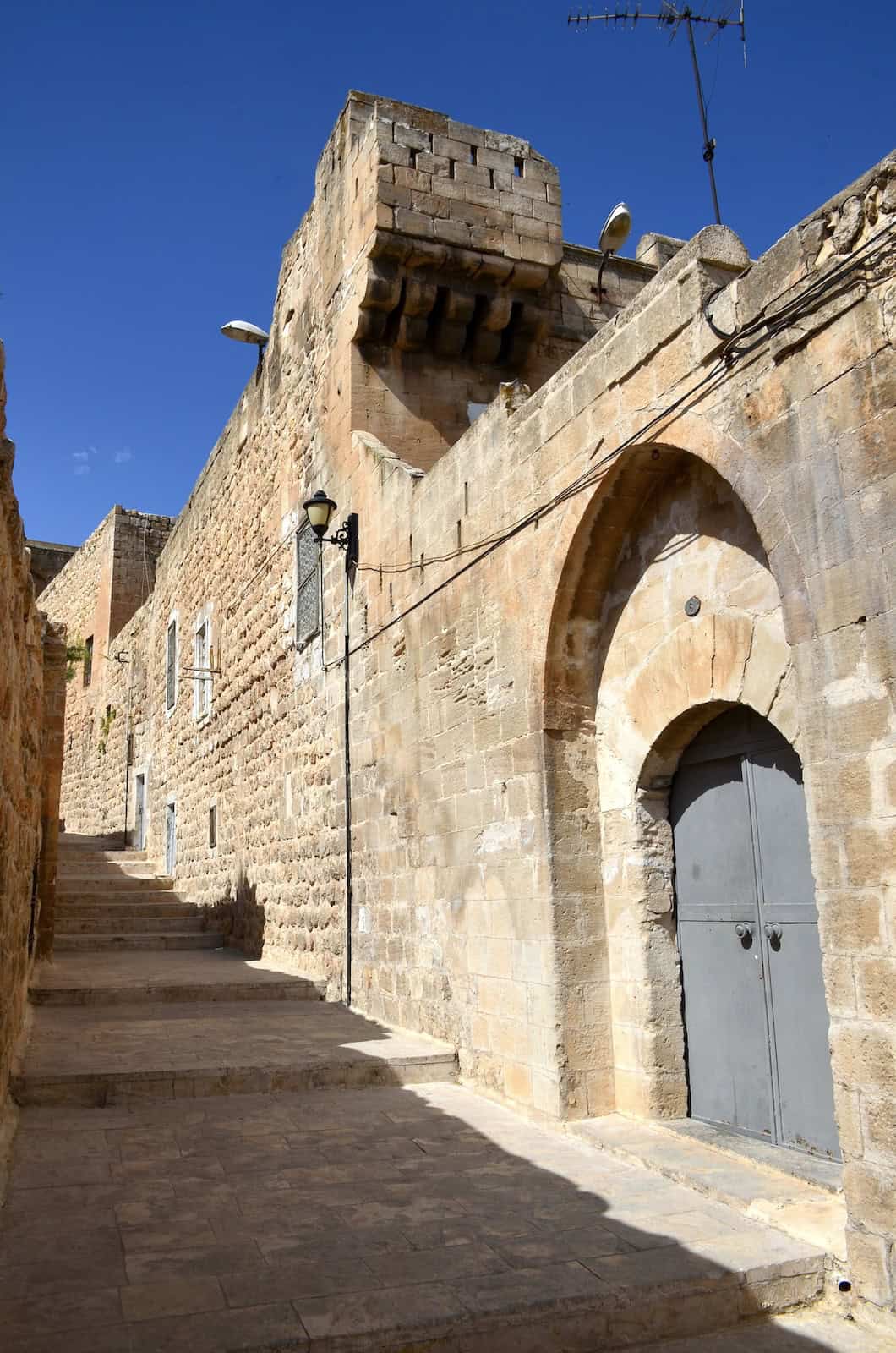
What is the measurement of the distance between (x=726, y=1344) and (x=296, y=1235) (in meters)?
1.40

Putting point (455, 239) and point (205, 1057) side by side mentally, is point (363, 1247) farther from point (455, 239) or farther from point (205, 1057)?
point (455, 239)

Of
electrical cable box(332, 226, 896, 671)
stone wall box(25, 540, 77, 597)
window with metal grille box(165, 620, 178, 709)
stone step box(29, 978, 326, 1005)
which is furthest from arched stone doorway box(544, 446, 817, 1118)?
stone wall box(25, 540, 77, 597)

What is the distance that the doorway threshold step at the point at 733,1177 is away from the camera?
3346mm

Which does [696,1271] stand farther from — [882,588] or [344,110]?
[344,110]

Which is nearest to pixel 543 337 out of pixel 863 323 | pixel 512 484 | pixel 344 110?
pixel 344 110

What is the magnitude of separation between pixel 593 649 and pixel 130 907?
9637 mm

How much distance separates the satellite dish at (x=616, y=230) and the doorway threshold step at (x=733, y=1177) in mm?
7293

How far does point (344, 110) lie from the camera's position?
28.2ft

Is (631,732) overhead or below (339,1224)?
overhead

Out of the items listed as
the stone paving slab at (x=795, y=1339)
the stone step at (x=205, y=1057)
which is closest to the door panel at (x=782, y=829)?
the stone paving slab at (x=795, y=1339)

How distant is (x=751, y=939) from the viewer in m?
4.23

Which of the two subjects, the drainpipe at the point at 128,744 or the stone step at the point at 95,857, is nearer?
the stone step at the point at 95,857

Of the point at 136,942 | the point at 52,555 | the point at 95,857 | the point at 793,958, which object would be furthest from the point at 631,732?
the point at 52,555

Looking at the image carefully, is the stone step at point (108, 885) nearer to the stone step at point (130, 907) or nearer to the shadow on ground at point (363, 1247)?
the stone step at point (130, 907)
